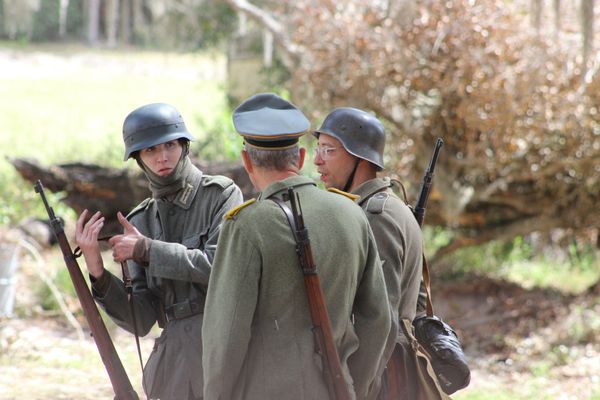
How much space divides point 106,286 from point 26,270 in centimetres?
674

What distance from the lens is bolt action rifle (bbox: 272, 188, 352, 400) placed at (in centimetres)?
275

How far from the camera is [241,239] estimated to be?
9.15 feet

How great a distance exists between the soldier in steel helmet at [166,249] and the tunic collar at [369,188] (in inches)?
20.2

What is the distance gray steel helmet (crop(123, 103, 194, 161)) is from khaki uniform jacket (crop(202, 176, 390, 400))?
88 centimetres

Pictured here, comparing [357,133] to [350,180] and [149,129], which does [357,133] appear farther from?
[149,129]

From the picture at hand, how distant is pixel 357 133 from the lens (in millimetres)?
3756

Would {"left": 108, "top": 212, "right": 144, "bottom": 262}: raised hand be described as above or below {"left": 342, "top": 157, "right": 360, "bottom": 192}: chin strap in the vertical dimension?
below

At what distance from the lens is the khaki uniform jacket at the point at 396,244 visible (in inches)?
137

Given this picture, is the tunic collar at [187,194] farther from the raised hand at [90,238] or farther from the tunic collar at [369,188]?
the tunic collar at [369,188]

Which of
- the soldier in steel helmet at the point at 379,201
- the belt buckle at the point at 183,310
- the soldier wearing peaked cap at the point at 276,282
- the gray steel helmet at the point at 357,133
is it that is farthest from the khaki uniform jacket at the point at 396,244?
the belt buckle at the point at 183,310

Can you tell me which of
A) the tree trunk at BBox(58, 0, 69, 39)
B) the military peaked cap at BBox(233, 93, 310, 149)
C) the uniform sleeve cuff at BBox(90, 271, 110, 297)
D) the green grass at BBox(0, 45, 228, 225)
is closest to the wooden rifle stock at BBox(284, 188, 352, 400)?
the military peaked cap at BBox(233, 93, 310, 149)

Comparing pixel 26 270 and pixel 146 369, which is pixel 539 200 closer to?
pixel 26 270

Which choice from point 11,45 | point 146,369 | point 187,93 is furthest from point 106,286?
point 11,45

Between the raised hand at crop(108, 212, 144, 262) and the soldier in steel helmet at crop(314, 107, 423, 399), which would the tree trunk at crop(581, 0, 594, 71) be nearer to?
the soldier in steel helmet at crop(314, 107, 423, 399)
